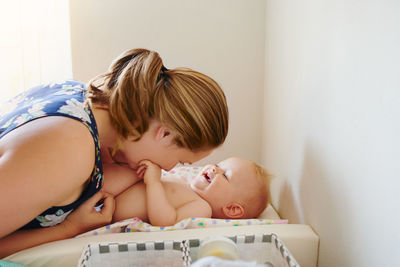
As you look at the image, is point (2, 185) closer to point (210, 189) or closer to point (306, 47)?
point (210, 189)

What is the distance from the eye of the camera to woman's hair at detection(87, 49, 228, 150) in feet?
3.05

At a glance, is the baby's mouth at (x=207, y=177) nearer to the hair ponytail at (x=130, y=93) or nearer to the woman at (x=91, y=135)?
the woman at (x=91, y=135)

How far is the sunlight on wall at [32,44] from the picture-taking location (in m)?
1.58

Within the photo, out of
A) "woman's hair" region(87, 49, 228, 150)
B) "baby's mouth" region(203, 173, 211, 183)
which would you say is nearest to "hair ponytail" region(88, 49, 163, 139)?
"woman's hair" region(87, 49, 228, 150)

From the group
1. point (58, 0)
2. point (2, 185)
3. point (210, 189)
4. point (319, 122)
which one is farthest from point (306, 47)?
point (58, 0)

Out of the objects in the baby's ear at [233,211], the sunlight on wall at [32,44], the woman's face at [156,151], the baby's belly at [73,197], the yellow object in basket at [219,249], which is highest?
the sunlight on wall at [32,44]

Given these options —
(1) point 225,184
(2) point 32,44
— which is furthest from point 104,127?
(2) point 32,44

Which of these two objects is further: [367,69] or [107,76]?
[107,76]

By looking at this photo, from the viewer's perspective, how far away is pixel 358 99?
72cm

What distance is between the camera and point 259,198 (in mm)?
1209

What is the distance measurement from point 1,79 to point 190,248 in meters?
1.34

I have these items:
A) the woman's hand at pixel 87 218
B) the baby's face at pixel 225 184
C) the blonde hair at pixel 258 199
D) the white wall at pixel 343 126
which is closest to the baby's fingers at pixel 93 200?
the woman's hand at pixel 87 218

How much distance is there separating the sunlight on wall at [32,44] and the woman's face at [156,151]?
72 cm

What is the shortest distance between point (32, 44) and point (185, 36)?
0.70 meters
